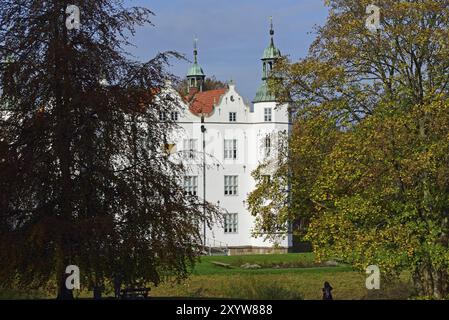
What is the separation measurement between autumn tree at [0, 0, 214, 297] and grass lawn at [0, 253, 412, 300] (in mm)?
7846

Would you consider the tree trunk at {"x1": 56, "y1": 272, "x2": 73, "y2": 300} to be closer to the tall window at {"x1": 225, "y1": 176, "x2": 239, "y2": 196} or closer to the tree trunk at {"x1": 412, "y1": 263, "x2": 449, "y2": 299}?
the tree trunk at {"x1": 412, "y1": 263, "x2": 449, "y2": 299}

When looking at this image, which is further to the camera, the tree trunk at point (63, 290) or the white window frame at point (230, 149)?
the white window frame at point (230, 149)

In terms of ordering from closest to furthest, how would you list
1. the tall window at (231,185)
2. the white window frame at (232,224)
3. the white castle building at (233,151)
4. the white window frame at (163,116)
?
the white window frame at (163,116), the white castle building at (233,151), the white window frame at (232,224), the tall window at (231,185)

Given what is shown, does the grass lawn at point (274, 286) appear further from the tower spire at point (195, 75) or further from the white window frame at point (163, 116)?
the tower spire at point (195, 75)

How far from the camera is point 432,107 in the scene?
27.1m

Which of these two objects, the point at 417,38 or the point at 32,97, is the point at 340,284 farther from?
the point at 32,97

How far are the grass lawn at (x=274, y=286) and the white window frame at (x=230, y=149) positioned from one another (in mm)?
22831

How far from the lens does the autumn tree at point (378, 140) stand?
89.6ft

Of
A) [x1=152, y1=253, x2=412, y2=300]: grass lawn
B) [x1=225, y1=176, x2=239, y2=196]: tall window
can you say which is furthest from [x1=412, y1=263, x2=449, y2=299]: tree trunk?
[x1=225, y1=176, x2=239, y2=196]: tall window

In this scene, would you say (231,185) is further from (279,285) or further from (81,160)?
(81,160)

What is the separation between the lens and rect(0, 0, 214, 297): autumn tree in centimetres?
1920

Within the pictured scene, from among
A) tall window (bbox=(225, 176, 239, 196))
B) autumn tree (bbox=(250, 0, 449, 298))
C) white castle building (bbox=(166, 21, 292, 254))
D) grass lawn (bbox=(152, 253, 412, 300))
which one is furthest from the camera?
tall window (bbox=(225, 176, 239, 196))

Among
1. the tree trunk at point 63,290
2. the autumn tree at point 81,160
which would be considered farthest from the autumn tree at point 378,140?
the tree trunk at point 63,290
